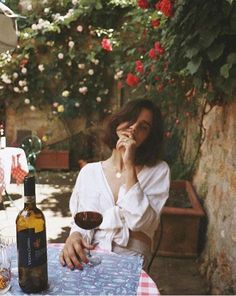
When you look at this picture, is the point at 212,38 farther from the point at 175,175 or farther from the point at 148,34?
the point at 175,175

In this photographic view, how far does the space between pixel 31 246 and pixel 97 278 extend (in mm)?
305

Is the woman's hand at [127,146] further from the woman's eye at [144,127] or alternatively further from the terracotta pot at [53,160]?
the terracotta pot at [53,160]

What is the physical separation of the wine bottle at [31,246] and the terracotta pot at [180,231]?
7.07 ft

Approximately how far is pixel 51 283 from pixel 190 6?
1.47 metres

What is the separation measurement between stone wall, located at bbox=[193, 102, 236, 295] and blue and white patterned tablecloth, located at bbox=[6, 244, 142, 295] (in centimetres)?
108

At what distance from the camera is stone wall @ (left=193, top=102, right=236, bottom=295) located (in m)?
2.19

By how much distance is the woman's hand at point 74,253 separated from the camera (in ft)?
4.17

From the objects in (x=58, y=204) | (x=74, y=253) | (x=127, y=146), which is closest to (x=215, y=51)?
(x=127, y=146)

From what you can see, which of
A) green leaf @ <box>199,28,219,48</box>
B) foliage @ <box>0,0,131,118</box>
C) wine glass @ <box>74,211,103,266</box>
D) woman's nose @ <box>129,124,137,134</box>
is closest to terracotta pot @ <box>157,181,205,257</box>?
woman's nose @ <box>129,124,137,134</box>

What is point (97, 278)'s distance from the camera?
120 cm

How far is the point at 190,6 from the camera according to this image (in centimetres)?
179

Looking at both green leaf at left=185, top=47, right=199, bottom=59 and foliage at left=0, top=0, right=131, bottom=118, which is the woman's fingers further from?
foliage at left=0, top=0, right=131, bottom=118

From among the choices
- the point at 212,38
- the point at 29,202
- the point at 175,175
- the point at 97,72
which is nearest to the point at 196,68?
the point at 212,38

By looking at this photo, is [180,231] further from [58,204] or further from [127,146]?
[58,204]
